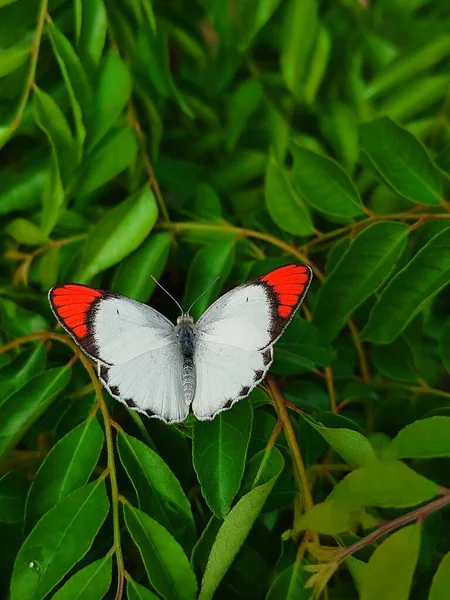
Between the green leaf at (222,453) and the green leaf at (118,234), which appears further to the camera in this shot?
the green leaf at (118,234)

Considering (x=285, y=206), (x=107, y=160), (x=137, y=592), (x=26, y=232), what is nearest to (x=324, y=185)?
(x=285, y=206)

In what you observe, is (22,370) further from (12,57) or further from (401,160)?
(401,160)

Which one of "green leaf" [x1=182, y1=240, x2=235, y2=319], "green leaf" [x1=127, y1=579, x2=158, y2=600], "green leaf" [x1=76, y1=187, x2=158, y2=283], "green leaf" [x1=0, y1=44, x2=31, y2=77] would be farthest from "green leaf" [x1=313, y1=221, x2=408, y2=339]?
"green leaf" [x1=0, y1=44, x2=31, y2=77]

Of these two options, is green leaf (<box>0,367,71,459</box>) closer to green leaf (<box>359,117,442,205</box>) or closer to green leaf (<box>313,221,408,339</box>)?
green leaf (<box>313,221,408,339</box>)

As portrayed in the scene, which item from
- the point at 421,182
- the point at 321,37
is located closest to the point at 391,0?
the point at 321,37

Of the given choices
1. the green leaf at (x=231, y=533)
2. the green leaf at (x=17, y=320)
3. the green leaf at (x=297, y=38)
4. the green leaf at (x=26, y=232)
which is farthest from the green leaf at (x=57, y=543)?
the green leaf at (x=297, y=38)

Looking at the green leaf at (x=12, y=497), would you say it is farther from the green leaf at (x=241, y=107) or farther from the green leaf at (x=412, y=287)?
the green leaf at (x=241, y=107)
